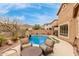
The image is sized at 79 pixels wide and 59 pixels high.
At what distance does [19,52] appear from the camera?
3.17m

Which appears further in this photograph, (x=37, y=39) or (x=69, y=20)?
(x=37, y=39)

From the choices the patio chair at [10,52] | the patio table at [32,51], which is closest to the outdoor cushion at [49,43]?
the patio table at [32,51]

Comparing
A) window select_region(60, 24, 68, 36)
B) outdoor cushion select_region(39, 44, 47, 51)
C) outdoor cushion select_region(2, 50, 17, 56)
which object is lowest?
outdoor cushion select_region(2, 50, 17, 56)

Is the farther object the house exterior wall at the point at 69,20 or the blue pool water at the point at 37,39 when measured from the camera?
the blue pool water at the point at 37,39

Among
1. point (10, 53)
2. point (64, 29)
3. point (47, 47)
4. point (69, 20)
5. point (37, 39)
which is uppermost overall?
point (69, 20)

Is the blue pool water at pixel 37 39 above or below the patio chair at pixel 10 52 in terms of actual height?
above

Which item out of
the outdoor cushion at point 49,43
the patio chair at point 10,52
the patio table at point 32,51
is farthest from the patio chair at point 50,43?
the patio chair at point 10,52

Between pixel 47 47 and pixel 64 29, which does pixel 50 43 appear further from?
pixel 64 29

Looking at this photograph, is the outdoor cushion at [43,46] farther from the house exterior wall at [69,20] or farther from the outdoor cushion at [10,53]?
the outdoor cushion at [10,53]

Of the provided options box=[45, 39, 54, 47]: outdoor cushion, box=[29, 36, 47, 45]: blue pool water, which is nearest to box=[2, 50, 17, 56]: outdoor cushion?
box=[29, 36, 47, 45]: blue pool water

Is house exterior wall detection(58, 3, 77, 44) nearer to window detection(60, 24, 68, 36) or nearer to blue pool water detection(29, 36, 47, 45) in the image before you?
window detection(60, 24, 68, 36)

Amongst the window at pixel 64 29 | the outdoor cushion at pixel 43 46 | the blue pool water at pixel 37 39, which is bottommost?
the outdoor cushion at pixel 43 46

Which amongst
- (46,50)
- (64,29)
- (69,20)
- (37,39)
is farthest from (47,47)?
(69,20)

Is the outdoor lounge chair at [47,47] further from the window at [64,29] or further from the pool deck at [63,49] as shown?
the window at [64,29]
